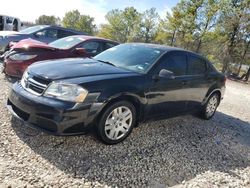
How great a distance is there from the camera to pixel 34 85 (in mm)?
3760

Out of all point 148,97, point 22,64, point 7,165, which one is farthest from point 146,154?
point 22,64

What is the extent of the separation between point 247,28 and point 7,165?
26822mm

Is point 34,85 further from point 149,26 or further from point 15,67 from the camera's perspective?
point 149,26

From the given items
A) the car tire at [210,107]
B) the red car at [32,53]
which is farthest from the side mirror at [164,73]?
the red car at [32,53]

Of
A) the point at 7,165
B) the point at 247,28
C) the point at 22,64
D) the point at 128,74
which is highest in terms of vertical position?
the point at 247,28

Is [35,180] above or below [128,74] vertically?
below

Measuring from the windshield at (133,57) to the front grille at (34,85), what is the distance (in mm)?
1411

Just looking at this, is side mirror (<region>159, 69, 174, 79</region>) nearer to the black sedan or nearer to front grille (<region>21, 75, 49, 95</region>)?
the black sedan

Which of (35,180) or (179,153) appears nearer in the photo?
(35,180)

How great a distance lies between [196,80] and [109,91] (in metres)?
2.47

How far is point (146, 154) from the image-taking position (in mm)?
4035

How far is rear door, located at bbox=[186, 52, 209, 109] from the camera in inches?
211

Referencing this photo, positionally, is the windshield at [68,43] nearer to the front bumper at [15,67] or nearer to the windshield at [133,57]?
the front bumper at [15,67]

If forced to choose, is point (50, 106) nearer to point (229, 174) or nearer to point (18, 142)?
point (18, 142)
